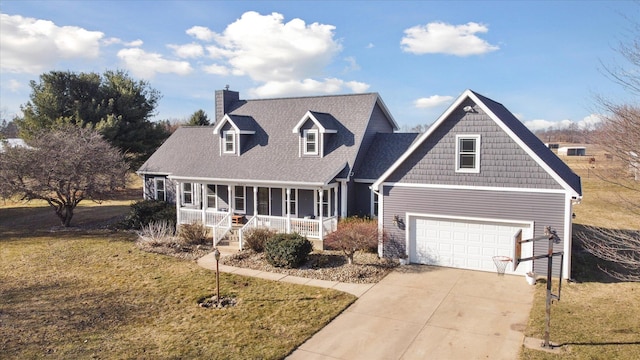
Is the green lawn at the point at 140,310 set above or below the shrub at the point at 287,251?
below

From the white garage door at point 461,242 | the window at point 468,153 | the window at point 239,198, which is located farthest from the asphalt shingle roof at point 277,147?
the window at point 468,153

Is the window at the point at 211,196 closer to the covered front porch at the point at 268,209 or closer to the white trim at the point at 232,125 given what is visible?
the covered front porch at the point at 268,209

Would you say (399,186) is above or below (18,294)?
above

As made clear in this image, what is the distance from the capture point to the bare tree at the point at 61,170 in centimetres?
2334

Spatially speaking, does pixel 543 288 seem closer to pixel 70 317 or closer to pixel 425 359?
pixel 425 359

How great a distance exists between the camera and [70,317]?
12.3 m

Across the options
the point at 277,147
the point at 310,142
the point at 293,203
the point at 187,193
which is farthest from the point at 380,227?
the point at 187,193

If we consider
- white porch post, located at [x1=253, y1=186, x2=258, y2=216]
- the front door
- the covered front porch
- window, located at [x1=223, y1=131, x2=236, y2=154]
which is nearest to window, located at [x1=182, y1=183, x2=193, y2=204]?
the covered front porch

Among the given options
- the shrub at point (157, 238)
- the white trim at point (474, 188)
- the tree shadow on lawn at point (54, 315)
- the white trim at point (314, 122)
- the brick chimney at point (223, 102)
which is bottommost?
the tree shadow on lawn at point (54, 315)

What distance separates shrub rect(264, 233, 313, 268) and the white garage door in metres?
4.32

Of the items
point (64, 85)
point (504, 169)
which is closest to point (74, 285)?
point (504, 169)

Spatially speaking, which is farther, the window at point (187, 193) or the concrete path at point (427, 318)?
the window at point (187, 193)

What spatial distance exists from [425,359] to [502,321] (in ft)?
10.6

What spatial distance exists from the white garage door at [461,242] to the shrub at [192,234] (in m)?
10.3
